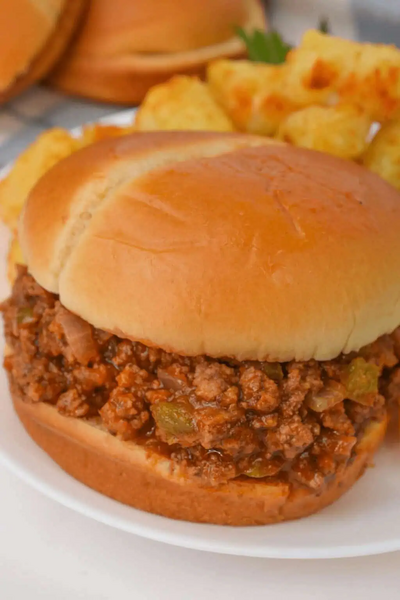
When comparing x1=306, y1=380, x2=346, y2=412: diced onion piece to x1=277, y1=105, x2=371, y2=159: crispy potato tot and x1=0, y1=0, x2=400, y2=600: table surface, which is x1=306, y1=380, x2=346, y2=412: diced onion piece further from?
x1=277, y1=105, x2=371, y2=159: crispy potato tot

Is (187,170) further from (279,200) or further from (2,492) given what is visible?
(2,492)

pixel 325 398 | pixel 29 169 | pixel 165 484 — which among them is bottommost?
pixel 165 484

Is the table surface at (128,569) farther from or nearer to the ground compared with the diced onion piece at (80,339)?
nearer to the ground

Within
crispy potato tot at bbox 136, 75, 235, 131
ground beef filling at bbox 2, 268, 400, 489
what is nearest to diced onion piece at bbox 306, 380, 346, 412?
ground beef filling at bbox 2, 268, 400, 489

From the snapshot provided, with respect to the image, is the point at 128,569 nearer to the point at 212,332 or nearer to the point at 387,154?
the point at 212,332

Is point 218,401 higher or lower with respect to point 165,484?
higher

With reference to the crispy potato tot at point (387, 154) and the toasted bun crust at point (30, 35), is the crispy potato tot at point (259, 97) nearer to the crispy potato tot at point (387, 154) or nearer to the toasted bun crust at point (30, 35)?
the crispy potato tot at point (387, 154)

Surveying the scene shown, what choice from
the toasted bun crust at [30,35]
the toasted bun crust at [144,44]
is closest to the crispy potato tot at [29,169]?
the toasted bun crust at [30,35]

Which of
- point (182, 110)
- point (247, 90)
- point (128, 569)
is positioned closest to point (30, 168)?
point (182, 110)
